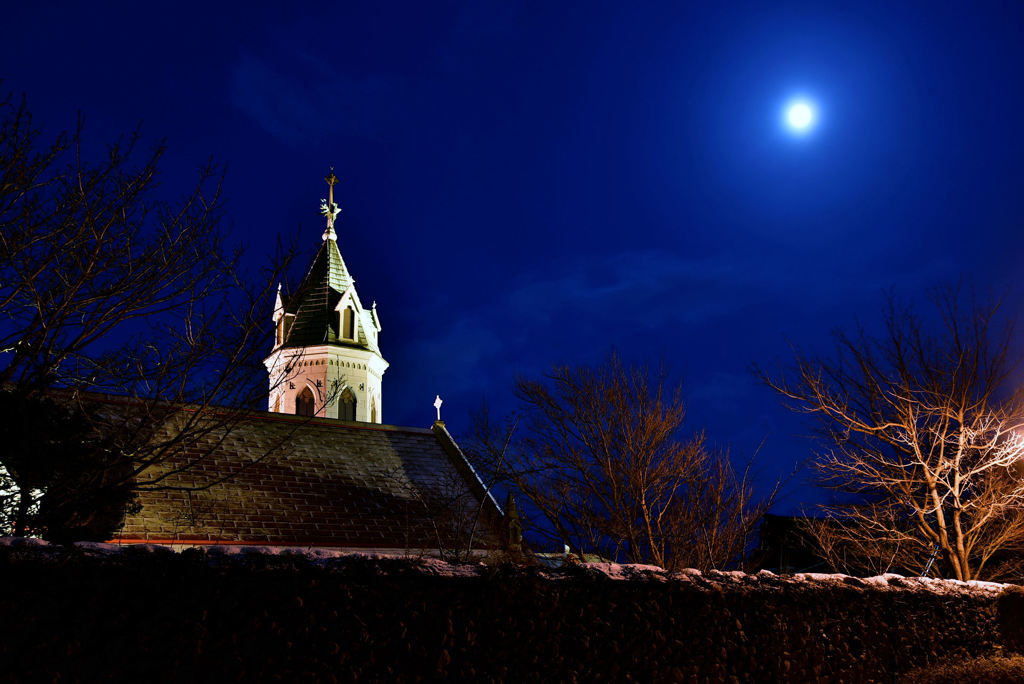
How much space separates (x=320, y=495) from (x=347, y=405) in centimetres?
1757

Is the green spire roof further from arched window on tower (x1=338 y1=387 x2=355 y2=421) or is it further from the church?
the church

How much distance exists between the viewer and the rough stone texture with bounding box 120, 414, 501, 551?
19.2 meters

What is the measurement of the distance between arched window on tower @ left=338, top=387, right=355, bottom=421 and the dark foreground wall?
31.6 meters

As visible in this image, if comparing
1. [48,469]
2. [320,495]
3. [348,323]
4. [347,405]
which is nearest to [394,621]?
[48,469]

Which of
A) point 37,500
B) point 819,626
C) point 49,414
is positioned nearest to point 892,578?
point 819,626

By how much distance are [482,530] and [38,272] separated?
16615mm

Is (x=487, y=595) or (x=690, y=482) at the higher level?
(x=690, y=482)

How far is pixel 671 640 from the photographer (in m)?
7.96

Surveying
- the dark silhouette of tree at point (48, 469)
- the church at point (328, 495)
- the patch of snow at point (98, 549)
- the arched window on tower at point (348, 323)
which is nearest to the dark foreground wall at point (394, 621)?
the patch of snow at point (98, 549)

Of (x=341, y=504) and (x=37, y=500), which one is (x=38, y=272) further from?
(x=341, y=504)

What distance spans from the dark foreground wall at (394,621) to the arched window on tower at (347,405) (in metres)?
31.6

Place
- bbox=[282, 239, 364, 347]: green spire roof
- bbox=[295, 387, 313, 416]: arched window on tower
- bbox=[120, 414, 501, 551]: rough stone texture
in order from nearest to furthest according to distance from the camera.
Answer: bbox=[120, 414, 501, 551]: rough stone texture < bbox=[295, 387, 313, 416]: arched window on tower < bbox=[282, 239, 364, 347]: green spire roof

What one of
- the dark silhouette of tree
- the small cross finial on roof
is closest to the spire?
the small cross finial on roof

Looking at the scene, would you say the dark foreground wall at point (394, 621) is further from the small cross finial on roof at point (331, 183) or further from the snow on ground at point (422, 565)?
the small cross finial on roof at point (331, 183)
